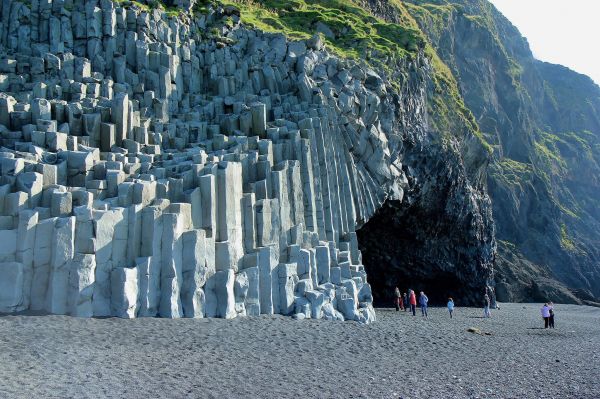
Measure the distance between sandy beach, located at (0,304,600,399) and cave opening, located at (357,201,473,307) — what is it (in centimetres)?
1804

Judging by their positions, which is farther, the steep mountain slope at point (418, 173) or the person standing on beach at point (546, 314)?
the steep mountain slope at point (418, 173)

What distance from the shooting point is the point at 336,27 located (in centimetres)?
3791

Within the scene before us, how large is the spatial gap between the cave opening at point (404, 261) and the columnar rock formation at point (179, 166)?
591 centimetres

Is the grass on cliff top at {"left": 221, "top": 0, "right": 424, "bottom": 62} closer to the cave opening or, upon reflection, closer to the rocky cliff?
the rocky cliff

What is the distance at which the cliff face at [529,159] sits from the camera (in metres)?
80.9

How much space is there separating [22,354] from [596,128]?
148295mm

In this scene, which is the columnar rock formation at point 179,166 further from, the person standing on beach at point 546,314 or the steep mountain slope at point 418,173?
the person standing on beach at point 546,314

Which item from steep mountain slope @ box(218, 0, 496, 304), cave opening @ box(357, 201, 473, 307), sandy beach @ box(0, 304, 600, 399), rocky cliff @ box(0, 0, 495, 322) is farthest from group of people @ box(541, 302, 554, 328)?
sandy beach @ box(0, 304, 600, 399)

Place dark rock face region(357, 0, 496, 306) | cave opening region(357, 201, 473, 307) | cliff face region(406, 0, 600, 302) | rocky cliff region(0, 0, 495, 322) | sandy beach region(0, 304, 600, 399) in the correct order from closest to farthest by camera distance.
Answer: sandy beach region(0, 304, 600, 399), rocky cliff region(0, 0, 495, 322), dark rock face region(357, 0, 496, 306), cave opening region(357, 201, 473, 307), cliff face region(406, 0, 600, 302)

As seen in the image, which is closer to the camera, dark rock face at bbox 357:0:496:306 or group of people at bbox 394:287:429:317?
group of people at bbox 394:287:429:317

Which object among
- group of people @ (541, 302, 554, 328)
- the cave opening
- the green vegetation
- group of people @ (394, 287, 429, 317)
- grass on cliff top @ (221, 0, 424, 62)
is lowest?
group of people @ (541, 302, 554, 328)

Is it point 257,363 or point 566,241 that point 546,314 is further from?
point 566,241

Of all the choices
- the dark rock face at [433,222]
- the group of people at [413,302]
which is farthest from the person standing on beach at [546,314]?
the dark rock face at [433,222]

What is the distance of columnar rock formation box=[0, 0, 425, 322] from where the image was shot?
1550cm
